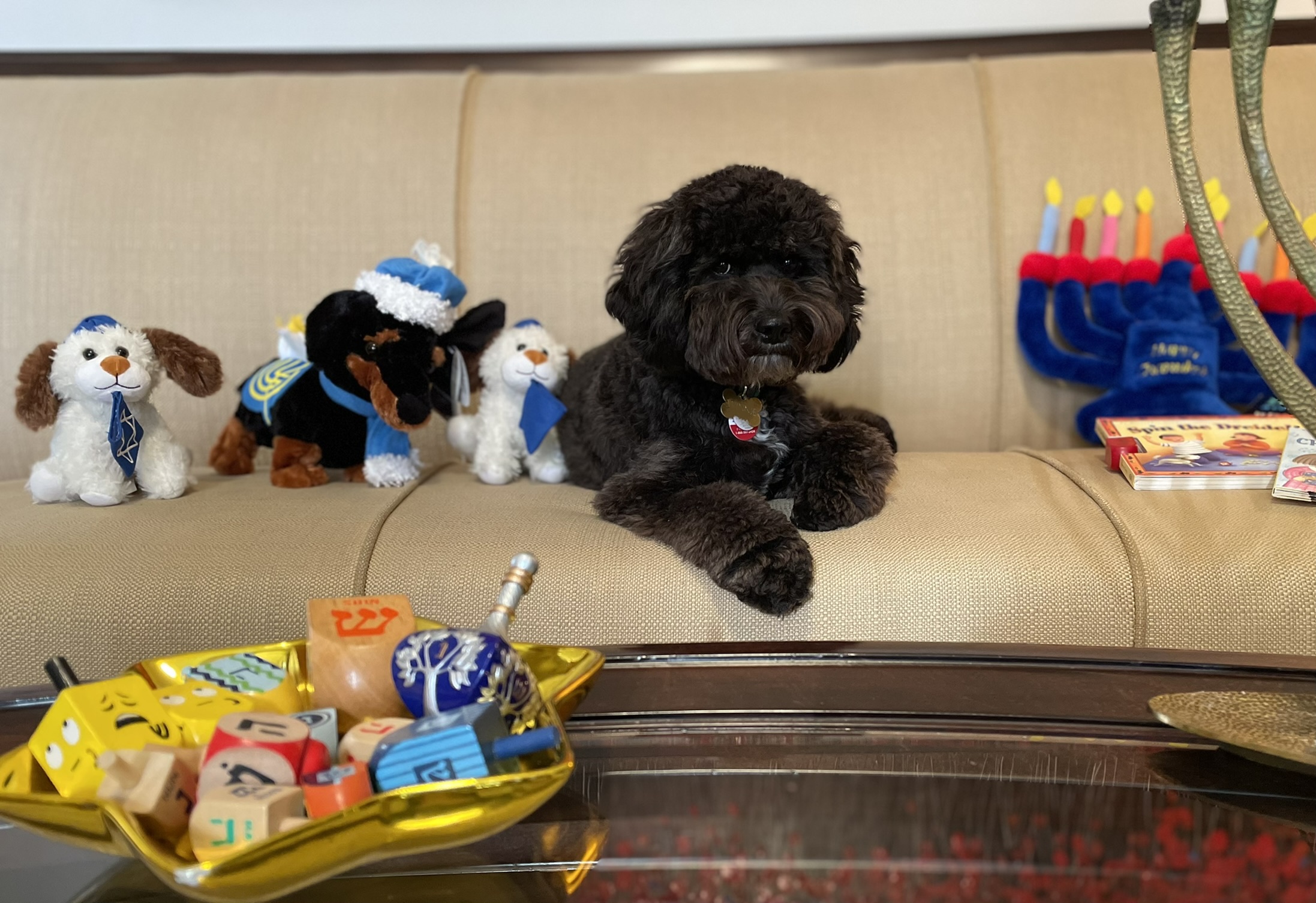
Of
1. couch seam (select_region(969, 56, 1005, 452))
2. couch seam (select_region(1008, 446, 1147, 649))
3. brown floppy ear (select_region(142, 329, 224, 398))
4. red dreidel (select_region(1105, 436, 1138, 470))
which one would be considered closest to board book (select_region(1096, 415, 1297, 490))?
red dreidel (select_region(1105, 436, 1138, 470))

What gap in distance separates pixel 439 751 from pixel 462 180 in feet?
5.84

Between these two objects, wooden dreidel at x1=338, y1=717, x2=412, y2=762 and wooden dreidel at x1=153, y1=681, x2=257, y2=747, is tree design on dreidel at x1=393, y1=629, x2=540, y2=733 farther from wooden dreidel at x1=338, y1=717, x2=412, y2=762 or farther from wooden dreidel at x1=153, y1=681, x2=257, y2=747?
wooden dreidel at x1=153, y1=681, x2=257, y2=747

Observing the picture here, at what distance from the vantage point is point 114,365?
1653 millimetres

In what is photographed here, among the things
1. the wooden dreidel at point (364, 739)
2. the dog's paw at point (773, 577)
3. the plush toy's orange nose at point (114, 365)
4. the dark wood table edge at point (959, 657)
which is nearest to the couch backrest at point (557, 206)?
the plush toy's orange nose at point (114, 365)

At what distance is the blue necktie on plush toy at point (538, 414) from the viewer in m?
1.83

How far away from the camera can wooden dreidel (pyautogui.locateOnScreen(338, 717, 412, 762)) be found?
73 cm

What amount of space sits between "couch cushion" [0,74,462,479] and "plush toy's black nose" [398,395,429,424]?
0.42 m

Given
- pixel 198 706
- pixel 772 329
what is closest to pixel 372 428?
pixel 772 329

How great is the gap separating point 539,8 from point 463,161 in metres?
0.68

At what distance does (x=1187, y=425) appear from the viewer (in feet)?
6.01

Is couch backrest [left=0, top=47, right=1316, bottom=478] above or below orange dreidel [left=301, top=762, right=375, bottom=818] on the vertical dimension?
above

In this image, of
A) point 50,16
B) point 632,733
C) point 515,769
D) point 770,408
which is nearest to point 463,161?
point 770,408

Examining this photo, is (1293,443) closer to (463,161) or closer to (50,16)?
(463,161)

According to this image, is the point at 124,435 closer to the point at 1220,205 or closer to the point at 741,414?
the point at 741,414
